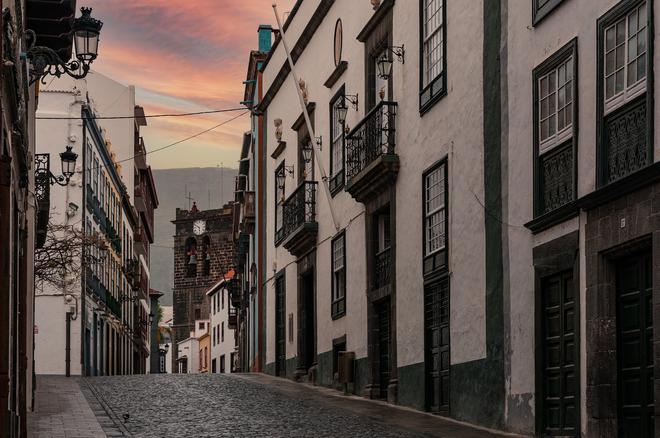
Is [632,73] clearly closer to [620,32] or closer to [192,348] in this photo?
[620,32]

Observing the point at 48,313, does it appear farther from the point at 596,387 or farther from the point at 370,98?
the point at 596,387

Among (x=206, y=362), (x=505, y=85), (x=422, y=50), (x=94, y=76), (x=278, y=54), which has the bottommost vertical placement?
(x=206, y=362)

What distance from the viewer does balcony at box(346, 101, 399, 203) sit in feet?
70.3

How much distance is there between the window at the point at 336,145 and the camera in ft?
83.4

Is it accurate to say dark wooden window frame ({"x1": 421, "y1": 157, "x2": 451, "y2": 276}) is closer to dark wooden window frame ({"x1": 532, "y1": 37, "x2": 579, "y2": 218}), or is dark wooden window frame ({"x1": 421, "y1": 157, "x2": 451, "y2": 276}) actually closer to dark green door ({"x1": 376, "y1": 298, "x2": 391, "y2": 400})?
dark green door ({"x1": 376, "y1": 298, "x2": 391, "y2": 400})

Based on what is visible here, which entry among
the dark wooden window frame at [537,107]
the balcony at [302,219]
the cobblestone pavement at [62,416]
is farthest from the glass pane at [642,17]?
the balcony at [302,219]

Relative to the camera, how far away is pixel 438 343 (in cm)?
1916

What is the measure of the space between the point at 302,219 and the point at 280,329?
4896 mm

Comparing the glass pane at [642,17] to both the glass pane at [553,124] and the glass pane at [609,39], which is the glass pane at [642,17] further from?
the glass pane at [553,124]

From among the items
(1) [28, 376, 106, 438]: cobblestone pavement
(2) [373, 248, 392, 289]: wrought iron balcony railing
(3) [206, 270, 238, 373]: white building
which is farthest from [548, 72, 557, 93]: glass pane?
(3) [206, 270, 238, 373]: white building

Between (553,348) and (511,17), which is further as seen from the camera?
(511,17)

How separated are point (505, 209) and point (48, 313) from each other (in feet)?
81.6

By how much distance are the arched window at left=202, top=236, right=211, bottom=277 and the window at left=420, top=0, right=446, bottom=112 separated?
71.8 m

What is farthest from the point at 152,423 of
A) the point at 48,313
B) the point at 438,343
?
the point at 48,313
